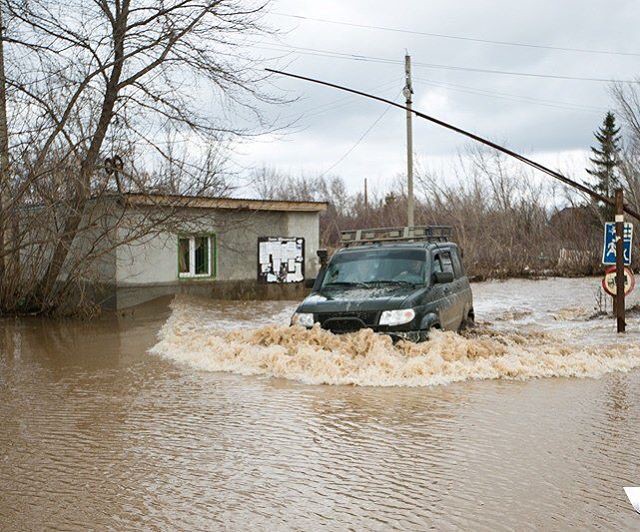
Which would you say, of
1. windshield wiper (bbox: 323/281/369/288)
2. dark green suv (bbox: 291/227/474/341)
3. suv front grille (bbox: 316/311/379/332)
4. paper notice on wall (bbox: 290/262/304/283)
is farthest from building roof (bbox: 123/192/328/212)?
suv front grille (bbox: 316/311/379/332)

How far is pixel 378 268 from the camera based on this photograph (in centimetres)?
1175

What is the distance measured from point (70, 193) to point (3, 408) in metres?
10.1

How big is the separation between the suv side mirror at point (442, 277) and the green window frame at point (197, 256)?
1206 cm

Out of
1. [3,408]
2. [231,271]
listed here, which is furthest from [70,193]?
[3,408]

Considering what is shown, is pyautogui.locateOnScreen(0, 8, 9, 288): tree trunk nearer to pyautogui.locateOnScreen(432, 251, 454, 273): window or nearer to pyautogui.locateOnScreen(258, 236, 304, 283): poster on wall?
pyautogui.locateOnScreen(258, 236, 304, 283): poster on wall

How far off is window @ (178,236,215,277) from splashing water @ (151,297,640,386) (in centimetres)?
1030

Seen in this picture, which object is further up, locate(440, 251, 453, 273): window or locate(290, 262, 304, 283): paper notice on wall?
locate(440, 251, 453, 273): window

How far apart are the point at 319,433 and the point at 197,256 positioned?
16.4 meters

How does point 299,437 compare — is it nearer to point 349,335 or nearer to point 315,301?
point 349,335

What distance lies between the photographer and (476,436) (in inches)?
262

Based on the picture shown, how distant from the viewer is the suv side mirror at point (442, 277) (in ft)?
36.5

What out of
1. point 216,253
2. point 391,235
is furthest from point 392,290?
point 216,253

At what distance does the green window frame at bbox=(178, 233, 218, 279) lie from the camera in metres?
22.2

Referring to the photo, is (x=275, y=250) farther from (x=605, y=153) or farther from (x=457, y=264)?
(x=605, y=153)
